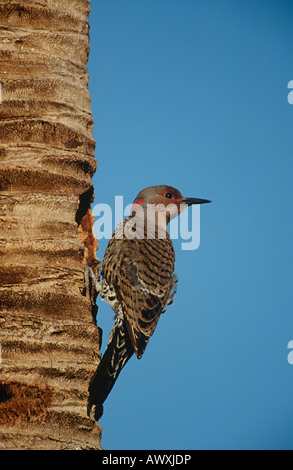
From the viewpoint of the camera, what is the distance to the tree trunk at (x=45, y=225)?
10.4ft

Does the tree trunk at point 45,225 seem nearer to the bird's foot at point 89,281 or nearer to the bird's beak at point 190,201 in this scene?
the bird's foot at point 89,281

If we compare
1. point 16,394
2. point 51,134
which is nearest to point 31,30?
point 51,134

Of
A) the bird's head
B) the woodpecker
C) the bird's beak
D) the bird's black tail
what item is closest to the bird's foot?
the woodpecker

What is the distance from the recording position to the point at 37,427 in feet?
10.2

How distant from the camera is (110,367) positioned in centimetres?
407

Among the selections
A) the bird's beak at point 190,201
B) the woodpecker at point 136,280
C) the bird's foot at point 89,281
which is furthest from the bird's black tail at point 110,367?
the bird's beak at point 190,201

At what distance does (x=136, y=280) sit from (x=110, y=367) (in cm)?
121

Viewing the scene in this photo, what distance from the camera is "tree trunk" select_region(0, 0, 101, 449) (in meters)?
3.17

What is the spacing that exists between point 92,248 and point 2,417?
176cm

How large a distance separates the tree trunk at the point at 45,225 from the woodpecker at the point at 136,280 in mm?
547

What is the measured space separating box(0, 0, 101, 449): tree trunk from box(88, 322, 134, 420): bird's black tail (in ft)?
0.66

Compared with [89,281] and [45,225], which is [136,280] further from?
[45,225]

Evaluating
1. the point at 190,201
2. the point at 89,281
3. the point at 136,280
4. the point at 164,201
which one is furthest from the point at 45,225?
the point at 190,201
